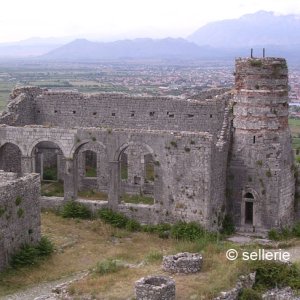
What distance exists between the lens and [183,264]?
18.3m

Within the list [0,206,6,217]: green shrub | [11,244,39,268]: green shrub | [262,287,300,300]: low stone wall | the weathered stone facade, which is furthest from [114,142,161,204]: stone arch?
[262,287,300,300]: low stone wall

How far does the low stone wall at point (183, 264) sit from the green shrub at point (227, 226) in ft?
26.5

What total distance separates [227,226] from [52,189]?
28.7 ft

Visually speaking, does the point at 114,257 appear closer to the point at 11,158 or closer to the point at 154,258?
the point at 154,258

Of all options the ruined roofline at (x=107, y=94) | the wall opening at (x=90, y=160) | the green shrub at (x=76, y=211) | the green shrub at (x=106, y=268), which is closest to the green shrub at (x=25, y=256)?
the green shrub at (x=106, y=268)

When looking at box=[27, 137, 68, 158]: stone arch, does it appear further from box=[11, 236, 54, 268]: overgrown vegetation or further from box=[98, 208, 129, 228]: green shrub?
box=[11, 236, 54, 268]: overgrown vegetation

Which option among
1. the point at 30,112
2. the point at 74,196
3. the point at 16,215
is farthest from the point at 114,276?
the point at 30,112

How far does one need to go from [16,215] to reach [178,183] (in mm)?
6982

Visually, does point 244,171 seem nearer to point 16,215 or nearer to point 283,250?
point 283,250

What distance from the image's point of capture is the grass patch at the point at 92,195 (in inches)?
1182

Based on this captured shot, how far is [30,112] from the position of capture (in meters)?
33.1

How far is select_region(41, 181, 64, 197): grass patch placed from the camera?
98.5 ft

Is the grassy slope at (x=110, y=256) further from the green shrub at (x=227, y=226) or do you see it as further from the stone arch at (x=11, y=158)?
the stone arch at (x=11, y=158)

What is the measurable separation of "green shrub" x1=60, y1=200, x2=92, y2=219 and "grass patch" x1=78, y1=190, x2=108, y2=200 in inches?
98.6
